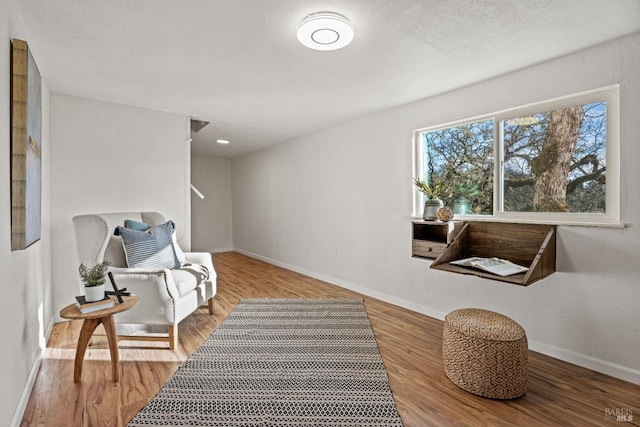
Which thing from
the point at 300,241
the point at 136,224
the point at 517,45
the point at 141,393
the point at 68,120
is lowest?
the point at 141,393

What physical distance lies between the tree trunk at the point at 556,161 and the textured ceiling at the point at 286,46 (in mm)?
471

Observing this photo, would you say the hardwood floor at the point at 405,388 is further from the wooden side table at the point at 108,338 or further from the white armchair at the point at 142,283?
the white armchair at the point at 142,283

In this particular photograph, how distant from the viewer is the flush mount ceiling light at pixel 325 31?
1.79 meters

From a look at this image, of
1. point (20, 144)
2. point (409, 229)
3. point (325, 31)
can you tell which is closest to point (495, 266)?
point (409, 229)

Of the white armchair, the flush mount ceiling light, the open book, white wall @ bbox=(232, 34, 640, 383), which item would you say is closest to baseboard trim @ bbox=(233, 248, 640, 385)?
white wall @ bbox=(232, 34, 640, 383)

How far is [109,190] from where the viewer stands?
329cm

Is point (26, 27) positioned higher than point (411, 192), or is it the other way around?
point (26, 27)

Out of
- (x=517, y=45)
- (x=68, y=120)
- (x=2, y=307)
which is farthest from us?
(x=68, y=120)

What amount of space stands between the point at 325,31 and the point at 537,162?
193cm

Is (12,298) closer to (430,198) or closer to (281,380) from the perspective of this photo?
(281,380)

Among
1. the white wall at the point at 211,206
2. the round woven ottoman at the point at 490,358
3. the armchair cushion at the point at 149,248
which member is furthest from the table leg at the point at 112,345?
the white wall at the point at 211,206

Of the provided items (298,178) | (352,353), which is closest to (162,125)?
(298,178)

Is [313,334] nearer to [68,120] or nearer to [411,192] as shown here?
[411,192]

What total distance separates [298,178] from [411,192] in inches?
86.8
